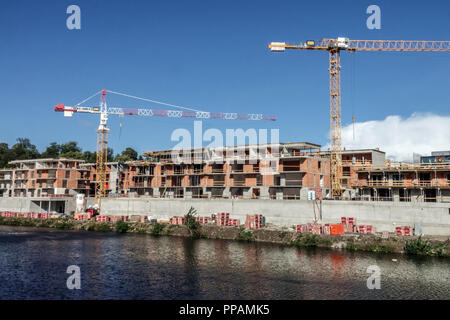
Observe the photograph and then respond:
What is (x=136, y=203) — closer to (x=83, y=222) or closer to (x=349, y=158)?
(x=83, y=222)

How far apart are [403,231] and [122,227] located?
171 ft

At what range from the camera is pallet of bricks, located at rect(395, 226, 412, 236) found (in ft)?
185

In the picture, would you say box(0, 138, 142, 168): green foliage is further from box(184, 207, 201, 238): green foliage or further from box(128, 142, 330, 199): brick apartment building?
box(184, 207, 201, 238): green foliage

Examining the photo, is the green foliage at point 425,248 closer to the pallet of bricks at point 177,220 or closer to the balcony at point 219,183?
the pallet of bricks at point 177,220

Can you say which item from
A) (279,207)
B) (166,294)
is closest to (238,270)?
(166,294)

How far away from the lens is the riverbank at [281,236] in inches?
2036

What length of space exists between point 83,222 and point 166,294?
59.3 metres

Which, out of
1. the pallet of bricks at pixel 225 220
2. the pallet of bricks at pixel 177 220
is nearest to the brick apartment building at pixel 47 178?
the pallet of bricks at pixel 177 220

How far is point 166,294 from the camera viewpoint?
1297 inches

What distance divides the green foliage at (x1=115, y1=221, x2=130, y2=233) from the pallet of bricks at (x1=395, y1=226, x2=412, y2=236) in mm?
50672

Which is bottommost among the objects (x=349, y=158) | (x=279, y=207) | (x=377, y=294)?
(x=377, y=294)

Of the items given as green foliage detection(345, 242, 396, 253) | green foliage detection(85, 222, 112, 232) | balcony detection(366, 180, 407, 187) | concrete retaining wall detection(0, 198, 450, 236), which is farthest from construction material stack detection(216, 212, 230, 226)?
balcony detection(366, 180, 407, 187)

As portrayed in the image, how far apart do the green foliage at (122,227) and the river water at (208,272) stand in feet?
58.5

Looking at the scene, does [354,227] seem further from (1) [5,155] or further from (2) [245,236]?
(1) [5,155]
